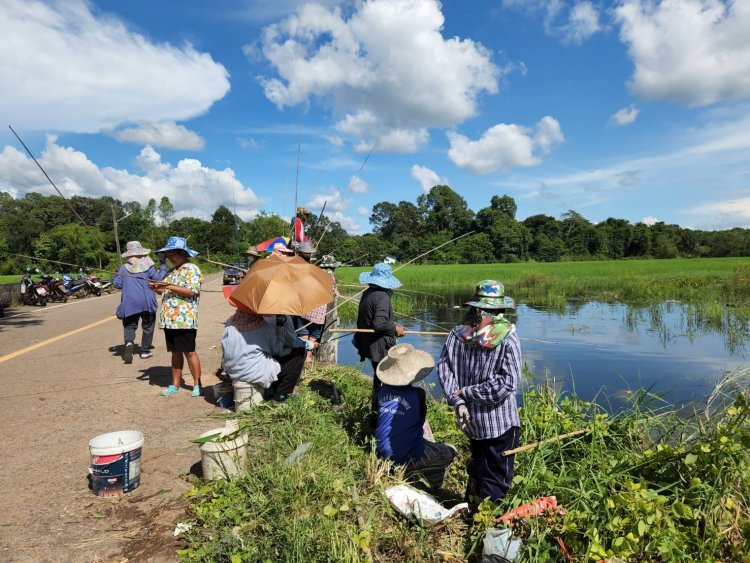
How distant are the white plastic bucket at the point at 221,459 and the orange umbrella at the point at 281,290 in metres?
1.06

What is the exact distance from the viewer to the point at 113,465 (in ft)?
9.91

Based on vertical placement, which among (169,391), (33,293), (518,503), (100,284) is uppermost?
(100,284)

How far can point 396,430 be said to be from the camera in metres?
3.34

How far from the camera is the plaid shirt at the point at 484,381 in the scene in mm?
2680

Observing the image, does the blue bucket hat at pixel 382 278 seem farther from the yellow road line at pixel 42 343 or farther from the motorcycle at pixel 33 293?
the motorcycle at pixel 33 293

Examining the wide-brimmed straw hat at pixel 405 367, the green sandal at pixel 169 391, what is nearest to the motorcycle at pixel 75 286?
the green sandal at pixel 169 391

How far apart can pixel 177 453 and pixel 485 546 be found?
95.1 inches

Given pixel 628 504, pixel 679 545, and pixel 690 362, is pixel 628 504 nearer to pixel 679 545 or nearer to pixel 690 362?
pixel 679 545

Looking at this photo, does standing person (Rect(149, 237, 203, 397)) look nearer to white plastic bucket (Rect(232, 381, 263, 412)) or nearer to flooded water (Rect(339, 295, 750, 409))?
white plastic bucket (Rect(232, 381, 263, 412))

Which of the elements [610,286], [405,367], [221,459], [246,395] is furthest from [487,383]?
[610,286]

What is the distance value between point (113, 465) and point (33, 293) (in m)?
14.4

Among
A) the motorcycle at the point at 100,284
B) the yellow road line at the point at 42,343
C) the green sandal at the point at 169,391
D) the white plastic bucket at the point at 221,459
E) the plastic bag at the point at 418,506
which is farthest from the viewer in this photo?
the motorcycle at the point at 100,284

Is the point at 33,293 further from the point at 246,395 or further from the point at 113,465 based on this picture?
the point at 113,465

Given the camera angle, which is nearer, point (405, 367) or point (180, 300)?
point (405, 367)
